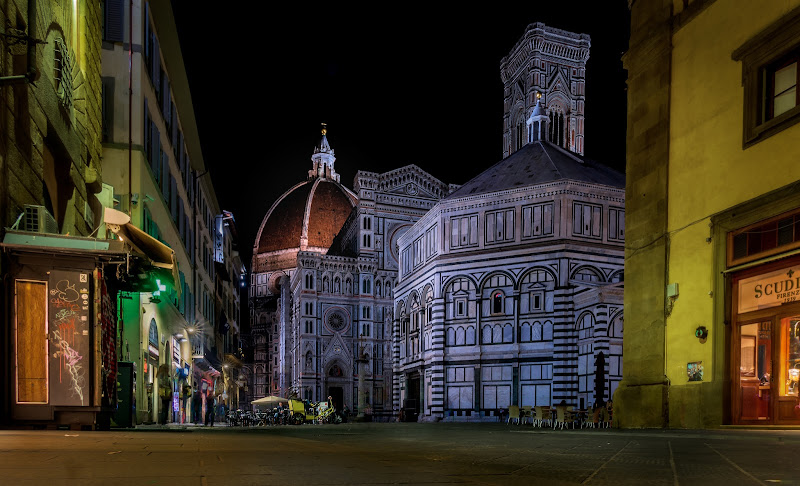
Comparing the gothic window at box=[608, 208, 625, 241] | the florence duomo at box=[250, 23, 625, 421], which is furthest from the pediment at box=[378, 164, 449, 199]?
the gothic window at box=[608, 208, 625, 241]

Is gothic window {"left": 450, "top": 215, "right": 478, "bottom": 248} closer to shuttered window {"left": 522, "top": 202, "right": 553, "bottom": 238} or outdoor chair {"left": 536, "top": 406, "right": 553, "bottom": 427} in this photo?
shuttered window {"left": 522, "top": 202, "right": 553, "bottom": 238}

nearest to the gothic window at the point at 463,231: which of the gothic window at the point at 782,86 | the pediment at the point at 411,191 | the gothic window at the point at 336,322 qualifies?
the pediment at the point at 411,191

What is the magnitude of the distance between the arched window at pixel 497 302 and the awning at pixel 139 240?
29.2 m

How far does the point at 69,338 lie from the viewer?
451 inches

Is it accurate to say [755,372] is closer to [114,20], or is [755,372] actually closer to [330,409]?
[114,20]

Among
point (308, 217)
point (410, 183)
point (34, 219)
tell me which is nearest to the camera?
point (34, 219)

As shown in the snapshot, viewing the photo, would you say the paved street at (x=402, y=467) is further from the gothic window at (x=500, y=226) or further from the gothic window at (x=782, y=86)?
the gothic window at (x=500, y=226)

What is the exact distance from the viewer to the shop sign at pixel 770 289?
12.0 m

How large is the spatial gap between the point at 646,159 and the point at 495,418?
2765 cm

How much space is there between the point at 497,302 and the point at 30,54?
114ft

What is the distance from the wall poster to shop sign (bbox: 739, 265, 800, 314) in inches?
458

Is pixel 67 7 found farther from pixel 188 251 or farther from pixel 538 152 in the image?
pixel 538 152

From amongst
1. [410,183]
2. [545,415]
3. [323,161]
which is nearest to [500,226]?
[545,415]

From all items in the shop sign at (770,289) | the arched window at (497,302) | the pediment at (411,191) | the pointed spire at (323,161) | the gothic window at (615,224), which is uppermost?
the pointed spire at (323,161)
